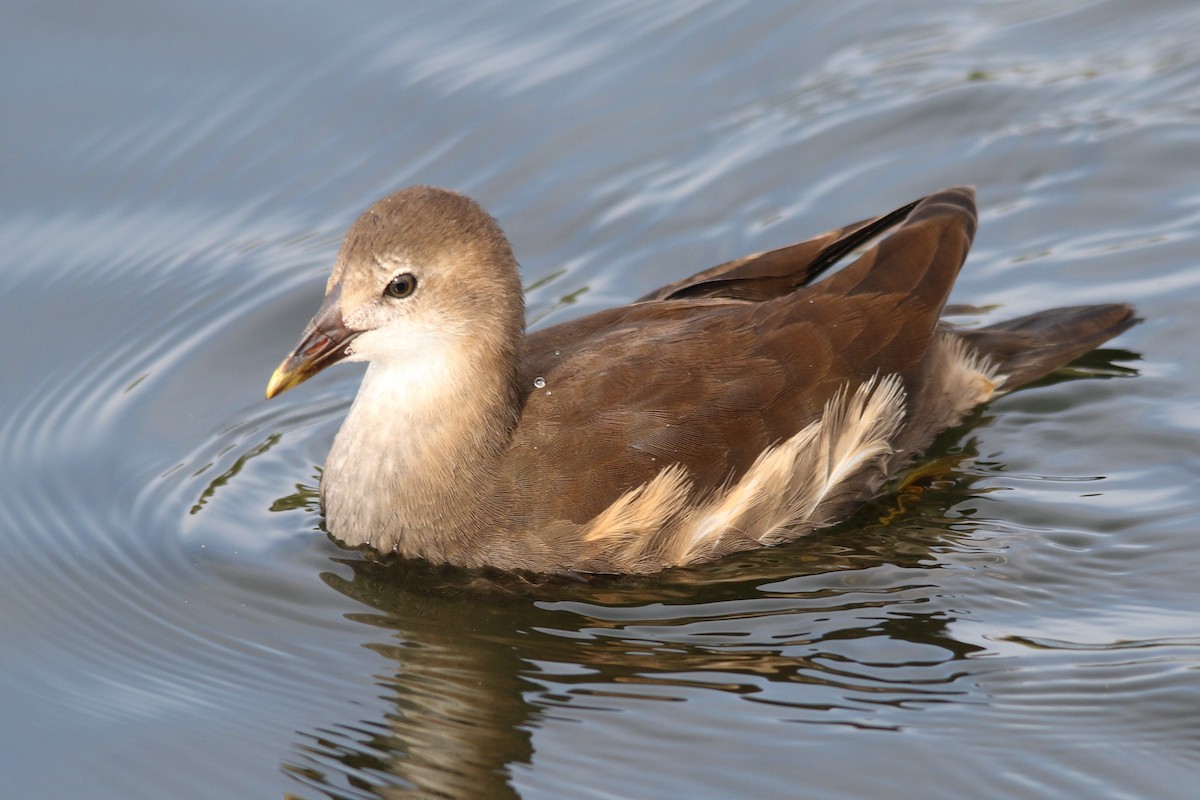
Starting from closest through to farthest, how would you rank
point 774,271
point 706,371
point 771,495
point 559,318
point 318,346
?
point 318,346, point 706,371, point 771,495, point 774,271, point 559,318

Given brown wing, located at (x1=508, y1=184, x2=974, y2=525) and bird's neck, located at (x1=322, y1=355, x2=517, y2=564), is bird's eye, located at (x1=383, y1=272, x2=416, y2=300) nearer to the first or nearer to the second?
bird's neck, located at (x1=322, y1=355, x2=517, y2=564)

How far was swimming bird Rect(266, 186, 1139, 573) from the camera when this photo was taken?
23.2 feet

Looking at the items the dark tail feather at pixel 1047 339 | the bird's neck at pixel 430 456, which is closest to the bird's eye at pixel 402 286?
the bird's neck at pixel 430 456

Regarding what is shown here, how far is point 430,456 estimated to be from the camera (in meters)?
7.22

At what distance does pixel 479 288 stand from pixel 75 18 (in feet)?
15.4

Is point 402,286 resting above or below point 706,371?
above

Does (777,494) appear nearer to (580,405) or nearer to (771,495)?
(771,495)

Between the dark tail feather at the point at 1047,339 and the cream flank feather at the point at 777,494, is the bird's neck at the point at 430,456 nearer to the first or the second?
the cream flank feather at the point at 777,494

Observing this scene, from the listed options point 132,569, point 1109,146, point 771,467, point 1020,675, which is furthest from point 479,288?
point 1109,146

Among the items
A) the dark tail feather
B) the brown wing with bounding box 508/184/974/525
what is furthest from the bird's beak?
the dark tail feather

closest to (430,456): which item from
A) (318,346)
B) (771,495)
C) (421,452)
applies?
(421,452)

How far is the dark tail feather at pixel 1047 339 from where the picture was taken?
Answer: 825 cm

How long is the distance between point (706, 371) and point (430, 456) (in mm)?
1219

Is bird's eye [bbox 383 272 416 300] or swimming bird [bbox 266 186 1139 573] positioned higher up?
bird's eye [bbox 383 272 416 300]
